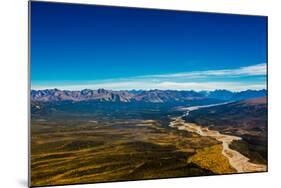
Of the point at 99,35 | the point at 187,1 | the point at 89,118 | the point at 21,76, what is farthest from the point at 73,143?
the point at 187,1

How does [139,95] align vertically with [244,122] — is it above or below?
above

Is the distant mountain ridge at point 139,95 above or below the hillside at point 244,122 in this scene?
above

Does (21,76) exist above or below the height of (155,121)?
above

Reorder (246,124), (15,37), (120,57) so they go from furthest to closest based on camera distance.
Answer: (246,124) → (120,57) → (15,37)

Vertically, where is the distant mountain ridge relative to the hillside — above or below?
above

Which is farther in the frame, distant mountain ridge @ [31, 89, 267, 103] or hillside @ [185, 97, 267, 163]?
hillside @ [185, 97, 267, 163]

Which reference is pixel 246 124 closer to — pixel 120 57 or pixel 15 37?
pixel 120 57

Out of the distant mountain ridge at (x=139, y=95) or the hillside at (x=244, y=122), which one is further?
the hillside at (x=244, y=122)

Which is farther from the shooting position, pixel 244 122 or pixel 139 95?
pixel 244 122
